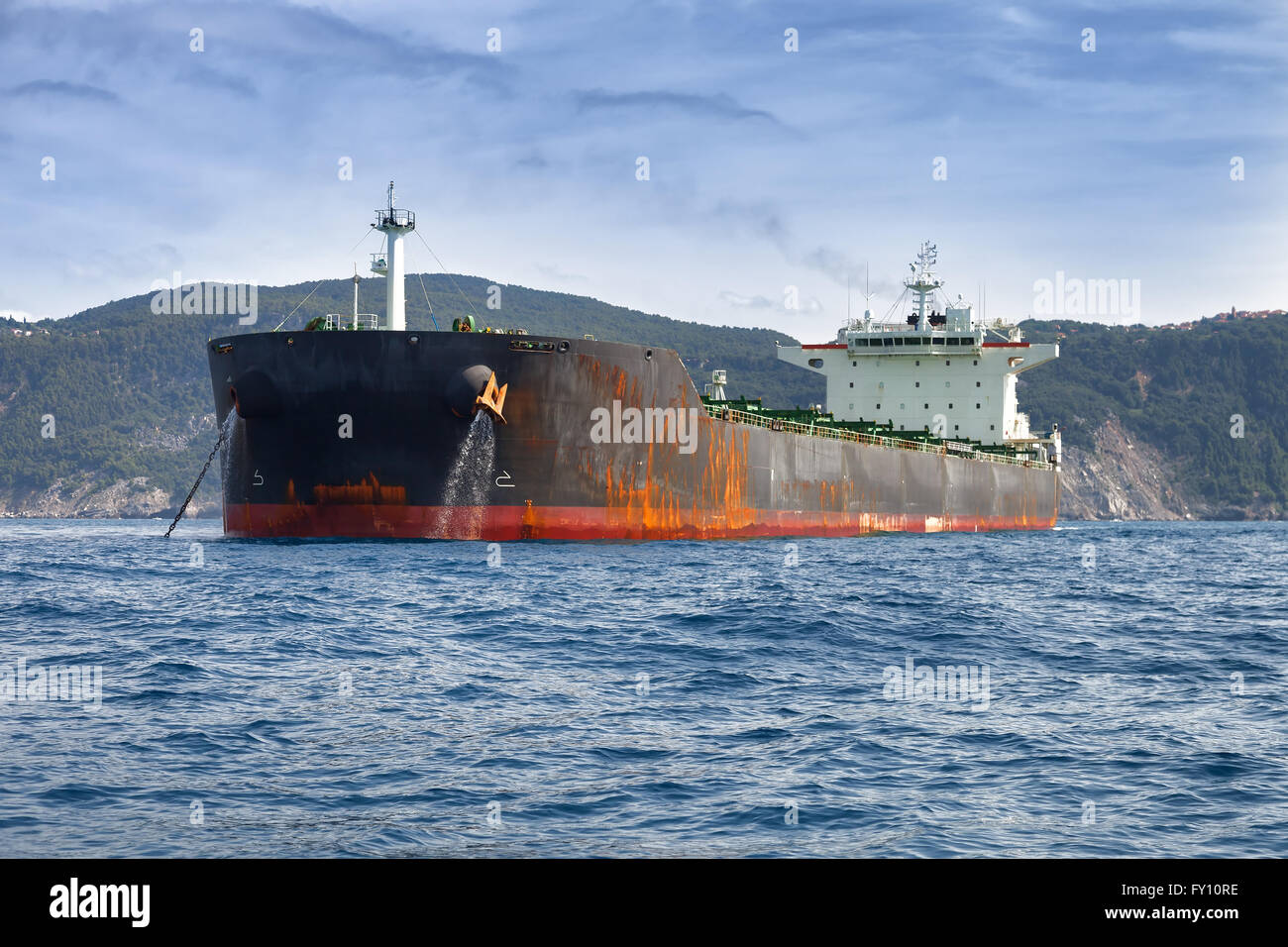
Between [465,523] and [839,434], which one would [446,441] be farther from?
[839,434]

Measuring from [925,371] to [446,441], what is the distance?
3798 centimetres

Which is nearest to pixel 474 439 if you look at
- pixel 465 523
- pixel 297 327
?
pixel 465 523

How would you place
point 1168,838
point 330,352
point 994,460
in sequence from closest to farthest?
point 1168,838, point 330,352, point 994,460

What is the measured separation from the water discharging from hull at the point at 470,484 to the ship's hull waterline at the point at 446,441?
0.12 feet

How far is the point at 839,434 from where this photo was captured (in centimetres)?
4350

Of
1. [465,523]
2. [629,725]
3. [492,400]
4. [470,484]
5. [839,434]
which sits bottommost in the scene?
[629,725]

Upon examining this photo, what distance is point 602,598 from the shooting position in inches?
725

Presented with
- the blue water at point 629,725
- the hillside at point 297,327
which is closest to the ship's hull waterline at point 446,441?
the blue water at point 629,725

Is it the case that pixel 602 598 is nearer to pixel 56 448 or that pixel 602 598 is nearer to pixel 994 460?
pixel 994 460

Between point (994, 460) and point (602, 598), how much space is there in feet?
143

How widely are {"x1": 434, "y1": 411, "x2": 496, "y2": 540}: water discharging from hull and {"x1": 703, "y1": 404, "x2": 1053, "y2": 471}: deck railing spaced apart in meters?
8.31

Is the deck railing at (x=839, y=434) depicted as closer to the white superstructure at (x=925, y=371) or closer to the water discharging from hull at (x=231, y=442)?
the white superstructure at (x=925, y=371)

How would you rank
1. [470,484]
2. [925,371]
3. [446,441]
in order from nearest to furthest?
[446,441] < [470,484] < [925,371]
